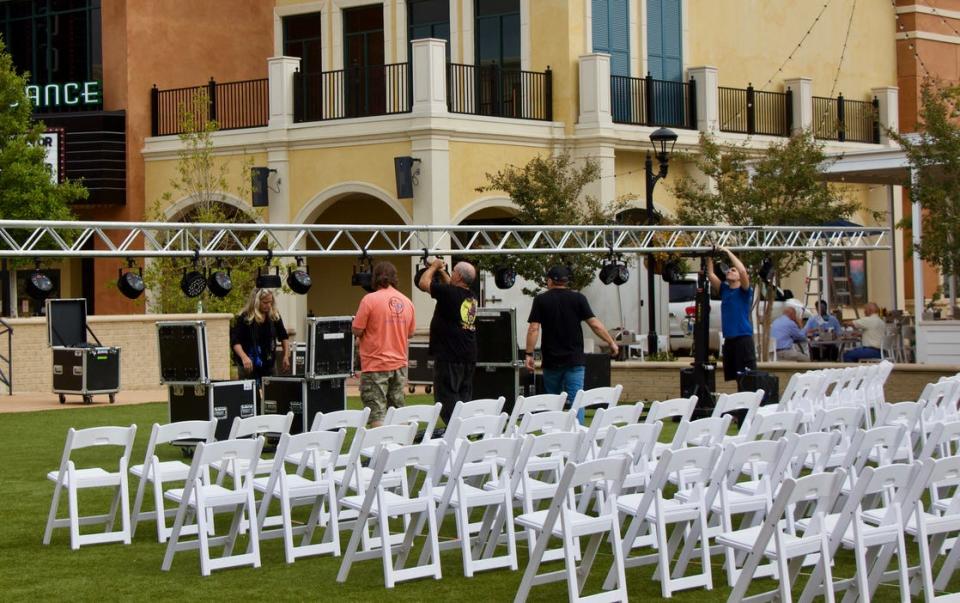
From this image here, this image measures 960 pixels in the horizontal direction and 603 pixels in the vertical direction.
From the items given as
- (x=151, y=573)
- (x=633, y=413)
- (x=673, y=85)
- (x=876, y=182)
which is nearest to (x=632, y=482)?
(x=633, y=413)

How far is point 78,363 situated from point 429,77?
9064 millimetres

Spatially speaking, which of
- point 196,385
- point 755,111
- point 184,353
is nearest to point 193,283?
point 184,353

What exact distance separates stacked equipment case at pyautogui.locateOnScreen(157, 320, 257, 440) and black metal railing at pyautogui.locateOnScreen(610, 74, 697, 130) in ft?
55.8

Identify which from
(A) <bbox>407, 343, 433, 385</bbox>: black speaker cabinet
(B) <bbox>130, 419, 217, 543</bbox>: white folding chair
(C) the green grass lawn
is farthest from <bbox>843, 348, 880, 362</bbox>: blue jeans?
(B) <bbox>130, 419, 217, 543</bbox>: white folding chair

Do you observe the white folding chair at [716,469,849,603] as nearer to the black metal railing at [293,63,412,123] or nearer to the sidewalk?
the sidewalk

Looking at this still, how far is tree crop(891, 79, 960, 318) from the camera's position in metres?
21.8

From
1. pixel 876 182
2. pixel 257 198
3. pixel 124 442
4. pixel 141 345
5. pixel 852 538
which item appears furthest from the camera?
pixel 257 198

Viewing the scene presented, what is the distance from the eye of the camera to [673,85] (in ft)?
106

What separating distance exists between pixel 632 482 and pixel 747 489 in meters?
0.67

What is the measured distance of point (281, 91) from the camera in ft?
98.5

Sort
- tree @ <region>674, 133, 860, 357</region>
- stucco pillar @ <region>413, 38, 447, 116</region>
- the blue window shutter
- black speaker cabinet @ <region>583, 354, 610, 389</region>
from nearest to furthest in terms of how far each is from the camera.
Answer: black speaker cabinet @ <region>583, 354, 610, 389</region> < tree @ <region>674, 133, 860, 357</region> < stucco pillar @ <region>413, 38, 447, 116</region> < the blue window shutter

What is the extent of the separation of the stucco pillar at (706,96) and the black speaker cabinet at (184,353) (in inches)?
731

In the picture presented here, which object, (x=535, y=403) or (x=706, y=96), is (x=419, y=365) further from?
(x=706, y=96)

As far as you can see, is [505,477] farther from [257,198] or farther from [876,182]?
[257,198]
